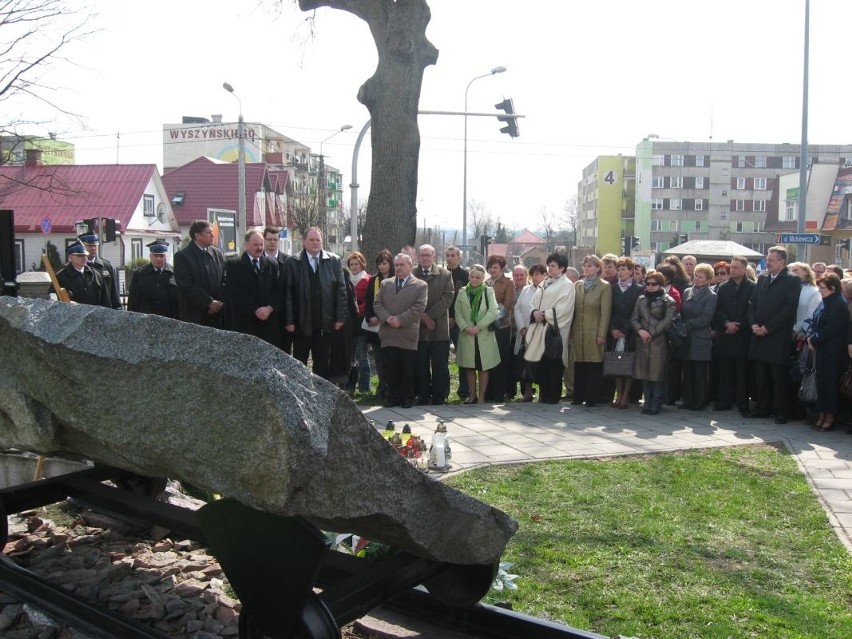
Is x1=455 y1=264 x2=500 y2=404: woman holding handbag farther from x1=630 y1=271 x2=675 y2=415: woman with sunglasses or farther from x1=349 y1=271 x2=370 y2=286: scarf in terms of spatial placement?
x1=630 y1=271 x2=675 y2=415: woman with sunglasses

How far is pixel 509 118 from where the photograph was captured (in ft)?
67.0

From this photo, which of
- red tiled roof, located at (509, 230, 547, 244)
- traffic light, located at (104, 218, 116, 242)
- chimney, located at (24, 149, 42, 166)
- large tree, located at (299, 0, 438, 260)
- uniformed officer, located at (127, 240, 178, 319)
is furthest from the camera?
red tiled roof, located at (509, 230, 547, 244)

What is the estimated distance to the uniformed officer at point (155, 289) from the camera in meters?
9.63

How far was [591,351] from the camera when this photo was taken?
10.6 m

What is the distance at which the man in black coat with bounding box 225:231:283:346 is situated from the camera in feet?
29.4

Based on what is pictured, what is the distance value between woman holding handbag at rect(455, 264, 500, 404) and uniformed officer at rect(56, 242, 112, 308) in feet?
14.0

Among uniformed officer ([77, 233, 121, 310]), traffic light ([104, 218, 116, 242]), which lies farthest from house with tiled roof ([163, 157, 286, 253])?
uniformed officer ([77, 233, 121, 310])

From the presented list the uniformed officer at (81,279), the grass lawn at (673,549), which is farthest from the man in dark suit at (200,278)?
the grass lawn at (673,549)

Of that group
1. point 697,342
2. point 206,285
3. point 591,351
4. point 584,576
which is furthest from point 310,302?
point 584,576

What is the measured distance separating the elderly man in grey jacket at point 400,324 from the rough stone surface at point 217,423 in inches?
256

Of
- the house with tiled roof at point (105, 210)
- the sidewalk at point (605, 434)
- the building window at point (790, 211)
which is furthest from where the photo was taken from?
the building window at point (790, 211)

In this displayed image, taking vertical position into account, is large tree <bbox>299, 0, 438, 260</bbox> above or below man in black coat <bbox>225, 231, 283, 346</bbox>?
above

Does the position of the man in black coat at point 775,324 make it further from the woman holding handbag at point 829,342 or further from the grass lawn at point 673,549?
the grass lawn at point 673,549

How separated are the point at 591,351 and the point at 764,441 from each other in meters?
2.46
